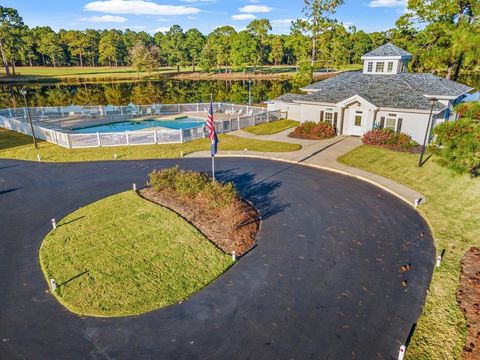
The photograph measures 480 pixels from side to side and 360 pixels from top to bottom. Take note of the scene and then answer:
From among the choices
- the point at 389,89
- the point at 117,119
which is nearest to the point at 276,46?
the point at 117,119

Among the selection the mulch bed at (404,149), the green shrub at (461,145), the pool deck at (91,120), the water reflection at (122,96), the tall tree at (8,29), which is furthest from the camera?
the tall tree at (8,29)

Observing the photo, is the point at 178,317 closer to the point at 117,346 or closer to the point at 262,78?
the point at 117,346

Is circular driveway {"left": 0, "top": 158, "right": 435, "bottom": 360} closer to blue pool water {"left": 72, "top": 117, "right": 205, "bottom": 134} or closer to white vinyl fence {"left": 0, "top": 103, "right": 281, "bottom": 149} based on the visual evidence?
white vinyl fence {"left": 0, "top": 103, "right": 281, "bottom": 149}

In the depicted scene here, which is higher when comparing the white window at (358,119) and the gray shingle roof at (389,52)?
the gray shingle roof at (389,52)

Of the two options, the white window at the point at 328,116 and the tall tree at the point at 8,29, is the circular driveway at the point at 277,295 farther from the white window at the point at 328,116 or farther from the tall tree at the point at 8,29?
the tall tree at the point at 8,29

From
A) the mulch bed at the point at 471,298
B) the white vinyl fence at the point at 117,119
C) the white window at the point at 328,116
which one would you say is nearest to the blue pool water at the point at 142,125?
the white vinyl fence at the point at 117,119

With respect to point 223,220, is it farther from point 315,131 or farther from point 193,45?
point 193,45

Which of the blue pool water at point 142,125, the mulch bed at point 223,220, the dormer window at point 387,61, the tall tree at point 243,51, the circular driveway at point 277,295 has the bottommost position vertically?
the circular driveway at point 277,295

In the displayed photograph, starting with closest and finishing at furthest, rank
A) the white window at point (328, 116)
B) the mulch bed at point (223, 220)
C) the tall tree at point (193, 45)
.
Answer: the mulch bed at point (223, 220), the white window at point (328, 116), the tall tree at point (193, 45)
